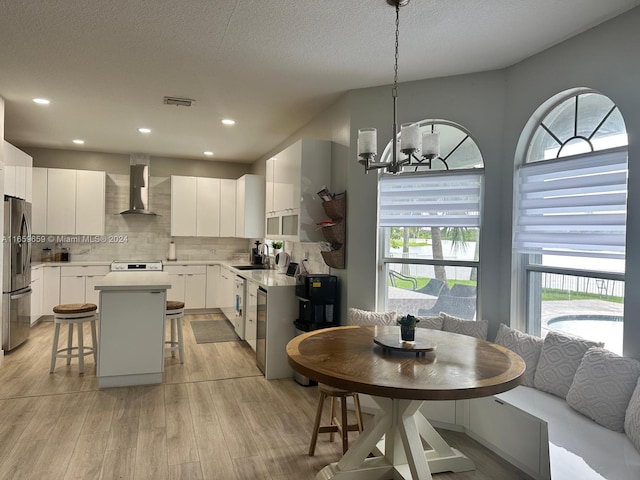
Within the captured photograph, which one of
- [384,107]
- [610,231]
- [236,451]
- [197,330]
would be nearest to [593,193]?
[610,231]

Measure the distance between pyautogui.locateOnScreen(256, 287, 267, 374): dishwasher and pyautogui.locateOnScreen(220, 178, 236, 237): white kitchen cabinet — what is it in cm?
317

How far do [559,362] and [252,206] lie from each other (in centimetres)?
479

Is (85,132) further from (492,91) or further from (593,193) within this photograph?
(593,193)

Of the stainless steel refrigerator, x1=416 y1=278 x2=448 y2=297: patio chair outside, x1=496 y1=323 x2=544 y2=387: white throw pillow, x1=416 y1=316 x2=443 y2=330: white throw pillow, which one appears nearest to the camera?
x1=496 y1=323 x2=544 y2=387: white throw pillow

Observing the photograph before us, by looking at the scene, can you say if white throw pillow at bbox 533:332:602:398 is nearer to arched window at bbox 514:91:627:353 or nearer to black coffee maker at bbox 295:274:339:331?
arched window at bbox 514:91:627:353

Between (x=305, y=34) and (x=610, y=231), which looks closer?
(x=610, y=231)

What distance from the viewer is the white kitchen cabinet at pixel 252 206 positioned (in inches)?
258

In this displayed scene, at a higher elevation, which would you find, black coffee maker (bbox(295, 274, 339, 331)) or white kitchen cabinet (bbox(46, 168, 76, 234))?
white kitchen cabinet (bbox(46, 168, 76, 234))

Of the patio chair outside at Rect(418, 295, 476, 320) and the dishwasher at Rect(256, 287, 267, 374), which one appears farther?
the dishwasher at Rect(256, 287, 267, 374)

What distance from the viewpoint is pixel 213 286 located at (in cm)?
714

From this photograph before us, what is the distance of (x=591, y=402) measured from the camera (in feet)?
7.83

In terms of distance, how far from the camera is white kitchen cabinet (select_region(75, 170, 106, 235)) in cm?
667

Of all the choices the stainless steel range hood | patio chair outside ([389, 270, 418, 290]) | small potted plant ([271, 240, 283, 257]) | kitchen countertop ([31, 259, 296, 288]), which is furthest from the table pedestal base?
the stainless steel range hood

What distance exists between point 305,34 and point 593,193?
2.13 m
